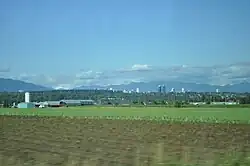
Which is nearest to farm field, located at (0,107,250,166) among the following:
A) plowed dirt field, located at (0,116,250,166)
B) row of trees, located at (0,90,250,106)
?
plowed dirt field, located at (0,116,250,166)

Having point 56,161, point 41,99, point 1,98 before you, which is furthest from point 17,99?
point 56,161

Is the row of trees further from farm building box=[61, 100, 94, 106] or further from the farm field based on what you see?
the farm field

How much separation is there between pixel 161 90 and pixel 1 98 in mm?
70981

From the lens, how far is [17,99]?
142750 millimetres

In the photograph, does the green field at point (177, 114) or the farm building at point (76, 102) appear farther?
the farm building at point (76, 102)

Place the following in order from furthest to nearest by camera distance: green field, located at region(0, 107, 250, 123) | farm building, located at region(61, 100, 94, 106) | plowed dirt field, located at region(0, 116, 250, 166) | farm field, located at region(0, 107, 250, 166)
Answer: farm building, located at region(61, 100, 94, 106) < green field, located at region(0, 107, 250, 123) < farm field, located at region(0, 107, 250, 166) < plowed dirt field, located at region(0, 116, 250, 166)

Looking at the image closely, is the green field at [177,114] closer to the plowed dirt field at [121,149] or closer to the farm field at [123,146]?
the farm field at [123,146]

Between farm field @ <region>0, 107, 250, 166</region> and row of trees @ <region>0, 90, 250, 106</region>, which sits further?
row of trees @ <region>0, 90, 250, 106</region>

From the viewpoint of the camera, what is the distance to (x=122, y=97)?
577ft

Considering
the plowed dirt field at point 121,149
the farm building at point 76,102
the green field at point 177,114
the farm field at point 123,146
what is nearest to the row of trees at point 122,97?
the farm building at point 76,102

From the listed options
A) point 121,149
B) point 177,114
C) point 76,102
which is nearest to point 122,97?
point 76,102

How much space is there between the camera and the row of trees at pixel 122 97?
136 m

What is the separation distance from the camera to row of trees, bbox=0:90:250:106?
136m

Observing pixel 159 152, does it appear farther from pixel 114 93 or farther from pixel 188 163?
pixel 114 93
